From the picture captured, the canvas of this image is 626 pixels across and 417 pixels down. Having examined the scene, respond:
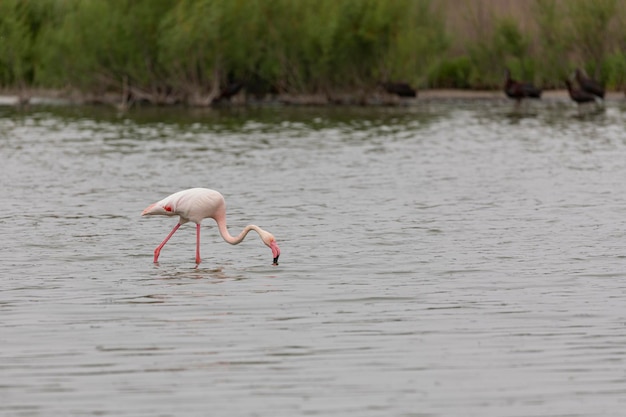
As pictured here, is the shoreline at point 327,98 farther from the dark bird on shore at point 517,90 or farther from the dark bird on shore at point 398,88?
the dark bird on shore at point 517,90

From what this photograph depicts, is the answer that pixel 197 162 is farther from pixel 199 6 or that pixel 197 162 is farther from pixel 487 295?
pixel 199 6

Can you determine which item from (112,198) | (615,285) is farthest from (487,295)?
(112,198)

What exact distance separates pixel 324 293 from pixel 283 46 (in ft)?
166

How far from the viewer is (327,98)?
213 feet

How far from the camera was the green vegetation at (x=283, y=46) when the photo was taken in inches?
2408

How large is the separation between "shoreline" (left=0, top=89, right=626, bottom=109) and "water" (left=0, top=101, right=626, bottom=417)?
33413 millimetres

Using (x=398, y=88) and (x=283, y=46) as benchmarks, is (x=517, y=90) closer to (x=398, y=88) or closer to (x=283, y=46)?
(x=398, y=88)

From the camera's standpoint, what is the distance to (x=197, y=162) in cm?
3238

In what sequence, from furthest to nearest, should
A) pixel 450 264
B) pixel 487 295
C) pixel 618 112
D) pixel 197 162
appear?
pixel 618 112, pixel 197 162, pixel 450 264, pixel 487 295

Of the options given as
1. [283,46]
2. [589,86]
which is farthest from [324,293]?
[283,46]

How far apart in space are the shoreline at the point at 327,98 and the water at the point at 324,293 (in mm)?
33413

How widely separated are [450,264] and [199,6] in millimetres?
46926

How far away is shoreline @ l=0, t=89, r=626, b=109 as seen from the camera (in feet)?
211

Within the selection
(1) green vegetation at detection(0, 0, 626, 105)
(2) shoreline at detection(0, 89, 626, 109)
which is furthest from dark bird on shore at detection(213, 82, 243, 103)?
(2) shoreline at detection(0, 89, 626, 109)
